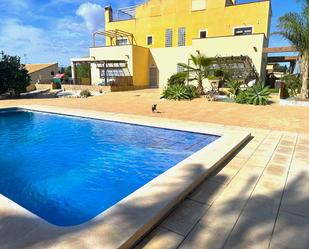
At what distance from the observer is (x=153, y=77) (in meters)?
26.7

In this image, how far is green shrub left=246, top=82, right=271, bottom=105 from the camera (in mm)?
12914

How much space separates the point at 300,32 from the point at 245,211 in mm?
13117

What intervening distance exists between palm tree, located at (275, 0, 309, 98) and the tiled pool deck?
34.1ft

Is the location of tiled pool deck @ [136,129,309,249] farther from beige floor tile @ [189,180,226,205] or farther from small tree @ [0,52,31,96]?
small tree @ [0,52,31,96]

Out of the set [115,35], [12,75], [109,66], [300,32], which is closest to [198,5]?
[115,35]

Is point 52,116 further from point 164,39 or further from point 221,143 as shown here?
point 164,39

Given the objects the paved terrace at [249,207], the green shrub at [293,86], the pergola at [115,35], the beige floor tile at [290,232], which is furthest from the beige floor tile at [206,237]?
the pergola at [115,35]

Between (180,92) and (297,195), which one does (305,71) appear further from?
(297,195)

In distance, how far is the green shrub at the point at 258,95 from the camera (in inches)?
508

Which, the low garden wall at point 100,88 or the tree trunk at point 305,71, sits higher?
the tree trunk at point 305,71

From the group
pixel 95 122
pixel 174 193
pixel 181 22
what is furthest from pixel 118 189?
pixel 181 22

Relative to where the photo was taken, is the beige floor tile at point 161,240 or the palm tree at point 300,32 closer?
the beige floor tile at point 161,240

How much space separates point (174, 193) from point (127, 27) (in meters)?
29.2

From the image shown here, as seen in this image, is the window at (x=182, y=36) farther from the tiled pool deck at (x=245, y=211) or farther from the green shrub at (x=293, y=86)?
the tiled pool deck at (x=245, y=211)
